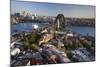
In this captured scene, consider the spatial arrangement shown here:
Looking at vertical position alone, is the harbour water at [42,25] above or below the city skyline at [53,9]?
below

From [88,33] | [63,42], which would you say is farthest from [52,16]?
[88,33]

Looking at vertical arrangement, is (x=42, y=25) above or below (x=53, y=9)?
below

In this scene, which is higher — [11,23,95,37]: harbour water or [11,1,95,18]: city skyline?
[11,1,95,18]: city skyline

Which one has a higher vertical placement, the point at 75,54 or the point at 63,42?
the point at 63,42

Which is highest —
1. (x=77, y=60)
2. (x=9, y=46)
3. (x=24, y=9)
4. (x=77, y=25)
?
(x=24, y=9)
